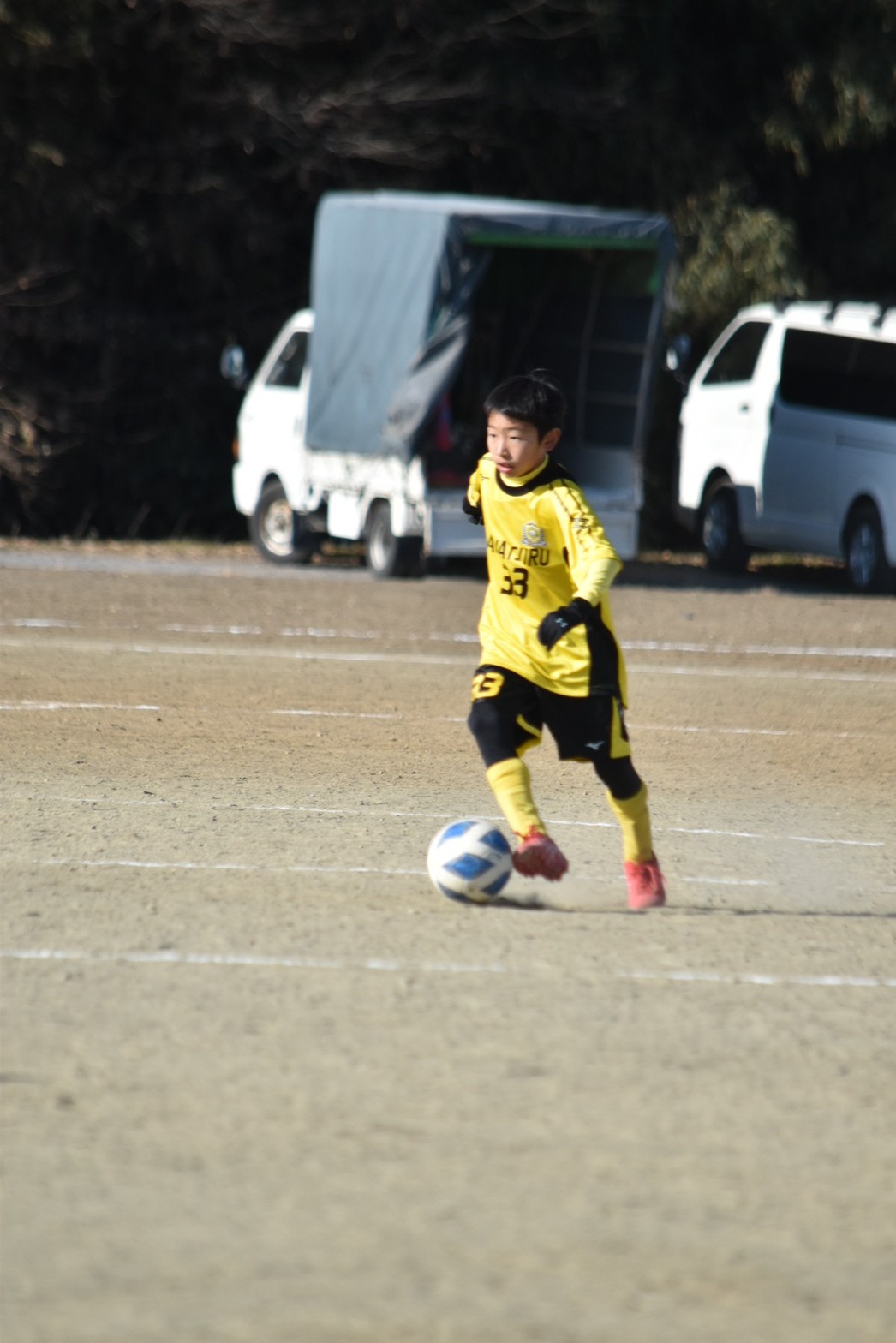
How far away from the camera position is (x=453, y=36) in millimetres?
23594

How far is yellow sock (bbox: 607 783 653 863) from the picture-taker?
6.58 metres

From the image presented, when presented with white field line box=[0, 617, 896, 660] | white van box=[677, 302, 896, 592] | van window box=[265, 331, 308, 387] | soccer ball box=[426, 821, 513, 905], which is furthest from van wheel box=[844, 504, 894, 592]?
soccer ball box=[426, 821, 513, 905]

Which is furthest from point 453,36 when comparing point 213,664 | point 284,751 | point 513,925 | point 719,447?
point 513,925

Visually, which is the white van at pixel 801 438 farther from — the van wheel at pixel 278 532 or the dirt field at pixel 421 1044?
the dirt field at pixel 421 1044

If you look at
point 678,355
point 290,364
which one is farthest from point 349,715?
point 678,355

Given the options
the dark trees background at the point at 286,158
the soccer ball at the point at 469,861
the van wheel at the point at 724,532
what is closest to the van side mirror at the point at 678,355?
the van wheel at the point at 724,532

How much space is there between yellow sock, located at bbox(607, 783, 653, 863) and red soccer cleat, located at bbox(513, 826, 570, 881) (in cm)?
26

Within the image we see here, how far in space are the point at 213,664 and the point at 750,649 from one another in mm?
3665

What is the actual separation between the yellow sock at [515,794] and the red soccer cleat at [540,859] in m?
0.09

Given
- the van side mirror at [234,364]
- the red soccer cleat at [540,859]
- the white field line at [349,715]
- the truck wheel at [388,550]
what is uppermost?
the red soccer cleat at [540,859]

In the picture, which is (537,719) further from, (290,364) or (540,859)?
(290,364)

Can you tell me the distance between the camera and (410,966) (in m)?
5.77

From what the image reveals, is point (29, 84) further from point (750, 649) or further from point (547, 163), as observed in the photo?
point (750, 649)

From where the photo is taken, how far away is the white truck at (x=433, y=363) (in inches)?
687
